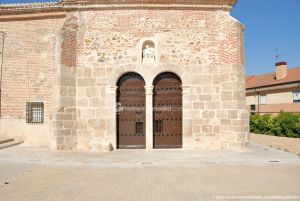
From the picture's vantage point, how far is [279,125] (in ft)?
62.7

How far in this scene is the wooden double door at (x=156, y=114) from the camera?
11234 mm

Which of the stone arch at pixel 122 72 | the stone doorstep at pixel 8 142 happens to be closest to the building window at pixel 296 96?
the stone arch at pixel 122 72

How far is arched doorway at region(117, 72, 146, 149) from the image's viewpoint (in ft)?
36.9

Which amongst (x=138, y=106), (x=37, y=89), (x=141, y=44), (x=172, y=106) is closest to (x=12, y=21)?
(x=37, y=89)

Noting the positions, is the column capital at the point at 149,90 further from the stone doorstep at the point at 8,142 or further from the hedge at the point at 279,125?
the hedge at the point at 279,125

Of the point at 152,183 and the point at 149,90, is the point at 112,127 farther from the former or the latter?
the point at 152,183

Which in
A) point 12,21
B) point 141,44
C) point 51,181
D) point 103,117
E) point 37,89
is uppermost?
point 12,21

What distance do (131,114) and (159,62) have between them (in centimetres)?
232

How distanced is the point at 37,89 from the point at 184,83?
20.0 ft

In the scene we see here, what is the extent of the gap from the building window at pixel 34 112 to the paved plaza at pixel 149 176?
2159 mm

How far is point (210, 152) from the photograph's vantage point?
33.4ft

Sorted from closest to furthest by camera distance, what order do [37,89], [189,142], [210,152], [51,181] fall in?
[51,181] < [210,152] < [189,142] < [37,89]

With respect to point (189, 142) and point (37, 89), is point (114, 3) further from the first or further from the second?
point (189, 142)

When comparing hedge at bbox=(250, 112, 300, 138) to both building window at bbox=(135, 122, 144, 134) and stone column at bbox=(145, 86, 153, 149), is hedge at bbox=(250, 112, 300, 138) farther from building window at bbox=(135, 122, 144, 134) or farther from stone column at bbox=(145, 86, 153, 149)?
building window at bbox=(135, 122, 144, 134)
